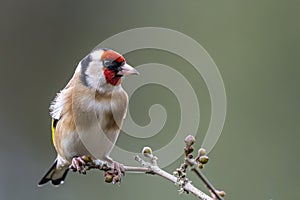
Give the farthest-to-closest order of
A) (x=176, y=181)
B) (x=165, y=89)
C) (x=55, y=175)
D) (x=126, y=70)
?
(x=165, y=89) < (x=55, y=175) < (x=126, y=70) < (x=176, y=181)

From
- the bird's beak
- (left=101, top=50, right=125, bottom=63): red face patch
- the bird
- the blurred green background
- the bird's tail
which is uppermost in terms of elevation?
the blurred green background

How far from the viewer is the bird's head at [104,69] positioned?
9.12 feet

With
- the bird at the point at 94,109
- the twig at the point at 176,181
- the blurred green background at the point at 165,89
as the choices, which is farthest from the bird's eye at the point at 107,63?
the blurred green background at the point at 165,89

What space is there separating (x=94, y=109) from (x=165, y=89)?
2419mm

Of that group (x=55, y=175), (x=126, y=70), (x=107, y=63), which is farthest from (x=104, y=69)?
(x=55, y=175)

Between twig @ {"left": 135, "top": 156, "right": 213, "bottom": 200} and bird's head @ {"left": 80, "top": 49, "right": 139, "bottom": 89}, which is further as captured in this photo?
bird's head @ {"left": 80, "top": 49, "right": 139, "bottom": 89}

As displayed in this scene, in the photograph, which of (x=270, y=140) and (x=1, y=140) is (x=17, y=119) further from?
(x=270, y=140)

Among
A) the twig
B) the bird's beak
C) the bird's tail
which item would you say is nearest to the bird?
the bird's beak

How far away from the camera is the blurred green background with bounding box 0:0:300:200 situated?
489cm

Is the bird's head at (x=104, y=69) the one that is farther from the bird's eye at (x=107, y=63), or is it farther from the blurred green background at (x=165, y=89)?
the blurred green background at (x=165, y=89)

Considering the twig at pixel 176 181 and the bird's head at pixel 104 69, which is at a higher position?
the bird's head at pixel 104 69

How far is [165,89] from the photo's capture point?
518 centimetres

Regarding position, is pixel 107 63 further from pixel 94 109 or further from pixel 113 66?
pixel 94 109

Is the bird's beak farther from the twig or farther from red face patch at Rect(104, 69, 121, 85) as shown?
the twig
